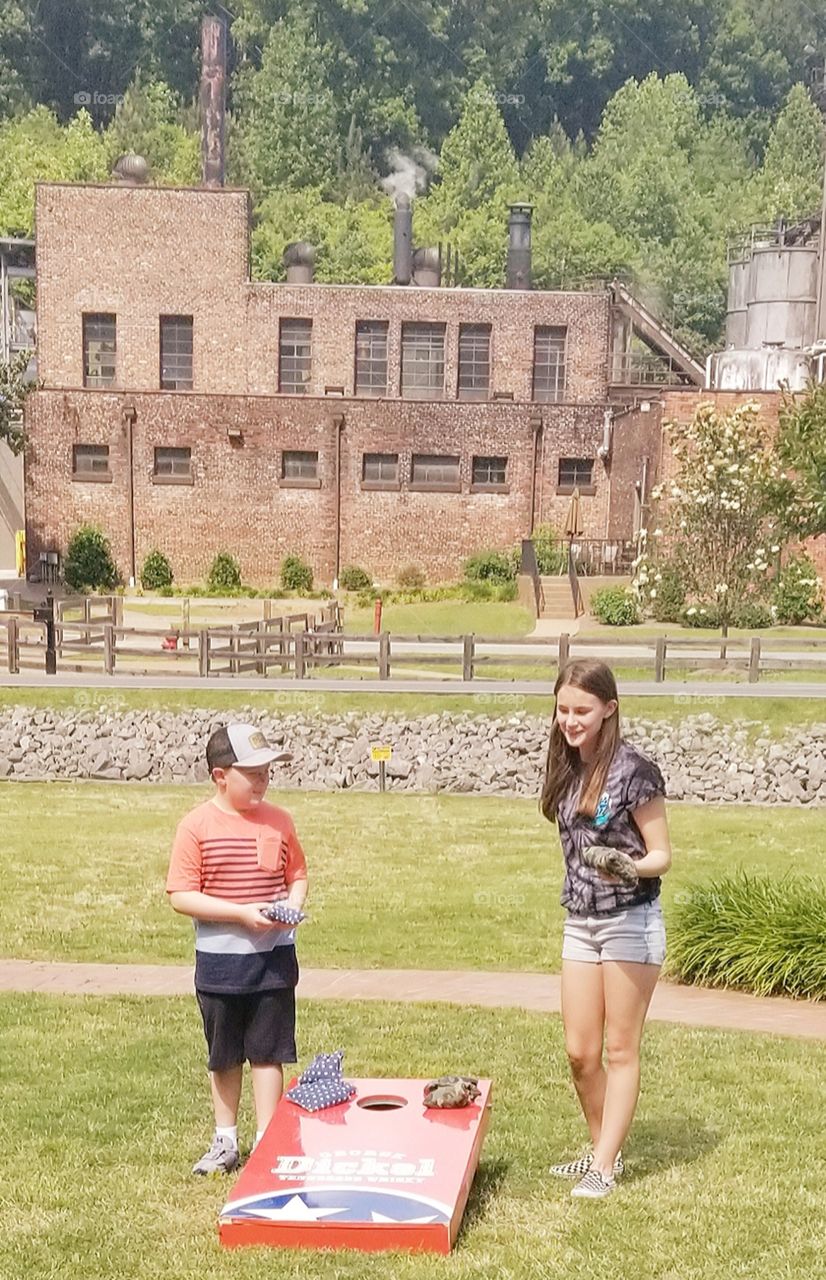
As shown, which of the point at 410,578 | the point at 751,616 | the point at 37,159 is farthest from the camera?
the point at 37,159

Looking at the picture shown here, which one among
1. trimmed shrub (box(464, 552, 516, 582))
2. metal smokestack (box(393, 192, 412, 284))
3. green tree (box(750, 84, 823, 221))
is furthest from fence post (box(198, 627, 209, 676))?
green tree (box(750, 84, 823, 221))

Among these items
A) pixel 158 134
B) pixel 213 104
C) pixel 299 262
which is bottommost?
pixel 299 262

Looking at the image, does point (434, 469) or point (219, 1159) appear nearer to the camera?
point (219, 1159)

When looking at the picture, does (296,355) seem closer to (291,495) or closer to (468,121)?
(291,495)

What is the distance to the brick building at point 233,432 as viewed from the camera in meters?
48.6

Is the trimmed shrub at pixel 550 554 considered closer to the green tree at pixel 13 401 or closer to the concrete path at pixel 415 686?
the green tree at pixel 13 401

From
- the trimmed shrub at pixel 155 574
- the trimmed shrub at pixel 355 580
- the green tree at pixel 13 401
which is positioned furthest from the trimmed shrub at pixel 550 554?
the green tree at pixel 13 401

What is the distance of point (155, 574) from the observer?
4741 centimetres

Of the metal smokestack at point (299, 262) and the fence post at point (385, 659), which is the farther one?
the metal smokestack at point (299, 262)

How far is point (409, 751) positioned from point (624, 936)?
18.6 metres

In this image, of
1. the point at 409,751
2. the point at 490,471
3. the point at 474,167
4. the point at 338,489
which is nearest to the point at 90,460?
the point at 338,489

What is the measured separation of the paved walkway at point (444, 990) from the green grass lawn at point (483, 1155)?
1.44 feet

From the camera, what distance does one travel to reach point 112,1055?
8.58 meters

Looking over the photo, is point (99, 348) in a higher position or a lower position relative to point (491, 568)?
higher
